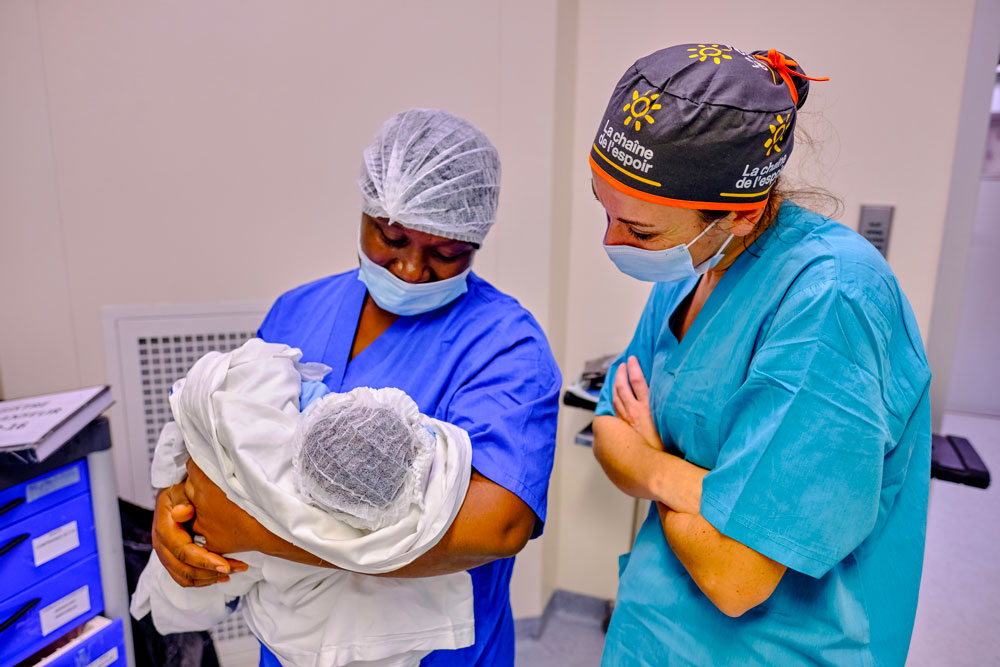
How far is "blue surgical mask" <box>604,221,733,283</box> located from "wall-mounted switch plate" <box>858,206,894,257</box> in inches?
45.5

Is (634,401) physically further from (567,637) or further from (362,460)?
(567,637)

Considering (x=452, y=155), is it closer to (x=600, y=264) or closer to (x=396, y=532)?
(x=396, y=532)

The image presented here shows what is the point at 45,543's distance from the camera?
1138mm

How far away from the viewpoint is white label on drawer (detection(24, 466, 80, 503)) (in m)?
1.11

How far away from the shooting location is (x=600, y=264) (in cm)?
202

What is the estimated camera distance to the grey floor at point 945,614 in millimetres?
2074

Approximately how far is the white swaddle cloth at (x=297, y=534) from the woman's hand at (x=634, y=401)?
30 cm

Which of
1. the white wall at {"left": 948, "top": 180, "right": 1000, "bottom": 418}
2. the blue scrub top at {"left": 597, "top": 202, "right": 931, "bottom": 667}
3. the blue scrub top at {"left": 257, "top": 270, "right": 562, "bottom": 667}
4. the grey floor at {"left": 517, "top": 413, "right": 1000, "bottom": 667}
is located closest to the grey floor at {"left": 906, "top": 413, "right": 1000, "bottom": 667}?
the grey floor at {"left": 517, "top": 413, "right": 1000, "bottom": 667}

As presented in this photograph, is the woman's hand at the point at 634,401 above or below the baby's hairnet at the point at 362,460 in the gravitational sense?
below

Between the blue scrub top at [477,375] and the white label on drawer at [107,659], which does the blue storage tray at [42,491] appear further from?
the blue scrub top at [477,375]

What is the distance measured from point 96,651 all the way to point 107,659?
40 millimetres

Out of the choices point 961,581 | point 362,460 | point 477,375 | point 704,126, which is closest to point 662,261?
point 704,126

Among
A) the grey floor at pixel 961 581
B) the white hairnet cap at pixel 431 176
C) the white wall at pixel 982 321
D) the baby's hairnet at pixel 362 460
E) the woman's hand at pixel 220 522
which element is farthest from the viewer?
the white wall at pixel 982 321

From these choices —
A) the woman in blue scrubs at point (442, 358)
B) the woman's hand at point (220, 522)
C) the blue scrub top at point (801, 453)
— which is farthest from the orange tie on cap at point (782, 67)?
the woman's hand at point (220, 522)
